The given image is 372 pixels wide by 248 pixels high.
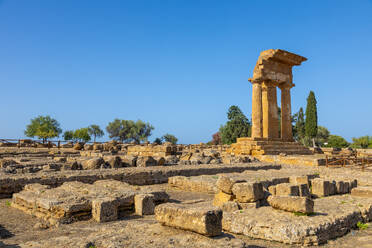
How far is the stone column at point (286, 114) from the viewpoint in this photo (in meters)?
22.3

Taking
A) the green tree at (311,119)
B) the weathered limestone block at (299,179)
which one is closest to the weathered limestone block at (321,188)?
the weathered limestone block at (299,179)

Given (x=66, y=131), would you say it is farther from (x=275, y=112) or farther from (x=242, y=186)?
(x=242, y=186)

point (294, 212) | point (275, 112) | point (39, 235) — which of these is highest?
point (275, 112)

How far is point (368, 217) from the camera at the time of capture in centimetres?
550

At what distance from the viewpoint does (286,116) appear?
22.5m

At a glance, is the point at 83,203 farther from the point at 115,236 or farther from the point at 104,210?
the point at 115,236

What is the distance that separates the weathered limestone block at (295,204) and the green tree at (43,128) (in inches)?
2300

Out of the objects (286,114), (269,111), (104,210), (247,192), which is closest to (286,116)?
(286,114)

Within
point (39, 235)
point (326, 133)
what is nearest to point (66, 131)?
point (326, 133)

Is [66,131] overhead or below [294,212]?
overhead

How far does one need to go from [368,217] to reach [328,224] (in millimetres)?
1516

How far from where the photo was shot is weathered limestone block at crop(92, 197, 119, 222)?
17.3ft

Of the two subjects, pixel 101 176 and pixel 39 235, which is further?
pixel 101 176

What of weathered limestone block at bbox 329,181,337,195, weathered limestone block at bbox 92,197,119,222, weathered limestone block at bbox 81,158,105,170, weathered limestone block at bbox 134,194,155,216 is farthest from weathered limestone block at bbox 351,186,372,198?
weathered limestone block at bbox 81,158,105,170
